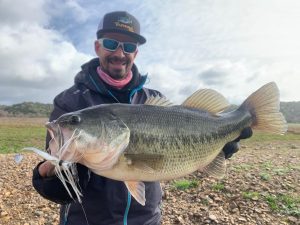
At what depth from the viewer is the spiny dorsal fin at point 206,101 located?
4352 millimetres

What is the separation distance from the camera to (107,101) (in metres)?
4.31

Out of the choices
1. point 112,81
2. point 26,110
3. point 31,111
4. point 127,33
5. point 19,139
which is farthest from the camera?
point 26,110

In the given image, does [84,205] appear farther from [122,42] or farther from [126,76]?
[122,42]

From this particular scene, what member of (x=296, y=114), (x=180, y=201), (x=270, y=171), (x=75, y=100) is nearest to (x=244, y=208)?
(x=180, y=201)

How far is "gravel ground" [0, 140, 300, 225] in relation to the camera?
7.88 meters

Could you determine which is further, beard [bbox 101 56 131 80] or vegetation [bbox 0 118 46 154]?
vegetation [bbox 0 118 46 154]

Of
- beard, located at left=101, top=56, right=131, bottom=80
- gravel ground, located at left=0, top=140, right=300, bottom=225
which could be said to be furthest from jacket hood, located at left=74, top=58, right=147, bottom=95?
gravel ground, located at left=0, top=140, right=300, bottom=225

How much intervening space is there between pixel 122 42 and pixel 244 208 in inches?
206

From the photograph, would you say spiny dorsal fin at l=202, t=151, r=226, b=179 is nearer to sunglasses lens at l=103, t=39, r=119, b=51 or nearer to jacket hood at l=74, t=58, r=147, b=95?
jacket hood at l=74, t=58, r=147, b=95

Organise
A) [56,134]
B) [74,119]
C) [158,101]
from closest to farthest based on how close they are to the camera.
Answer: [56,134]
[74,119]
[158,101]

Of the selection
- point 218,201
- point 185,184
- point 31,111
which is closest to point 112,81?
point 218,201

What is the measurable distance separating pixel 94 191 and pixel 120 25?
2023 millimetres

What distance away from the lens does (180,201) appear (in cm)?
870

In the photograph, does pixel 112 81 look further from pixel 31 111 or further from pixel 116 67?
pixel 31 111
